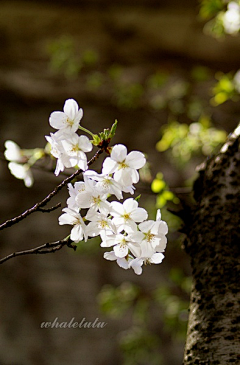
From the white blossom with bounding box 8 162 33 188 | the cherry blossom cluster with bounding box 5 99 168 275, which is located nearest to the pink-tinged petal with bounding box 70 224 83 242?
the cherry blossom cluster with bounding box 5 99 168 275

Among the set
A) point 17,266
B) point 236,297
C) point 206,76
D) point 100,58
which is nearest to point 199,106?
point 206,76

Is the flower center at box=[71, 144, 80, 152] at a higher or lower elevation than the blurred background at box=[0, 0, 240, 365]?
lower

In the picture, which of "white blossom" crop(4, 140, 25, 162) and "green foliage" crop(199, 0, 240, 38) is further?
"green foliage" crop(199, 0, 240, 38)

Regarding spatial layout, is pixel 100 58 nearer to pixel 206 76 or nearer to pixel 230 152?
pixel 206 76

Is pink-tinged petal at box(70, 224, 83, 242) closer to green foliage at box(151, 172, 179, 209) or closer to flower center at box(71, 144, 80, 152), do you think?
flower center at box(71, 144, 80, 152)

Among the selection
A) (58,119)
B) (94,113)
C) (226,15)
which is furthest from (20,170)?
(94,113)

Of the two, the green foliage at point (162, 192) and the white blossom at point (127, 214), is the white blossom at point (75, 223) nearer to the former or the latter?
the white blossom at point (127, 214)

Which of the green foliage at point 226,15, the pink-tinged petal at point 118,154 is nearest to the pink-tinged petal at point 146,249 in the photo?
the pink-tinged petal at point 118,154
